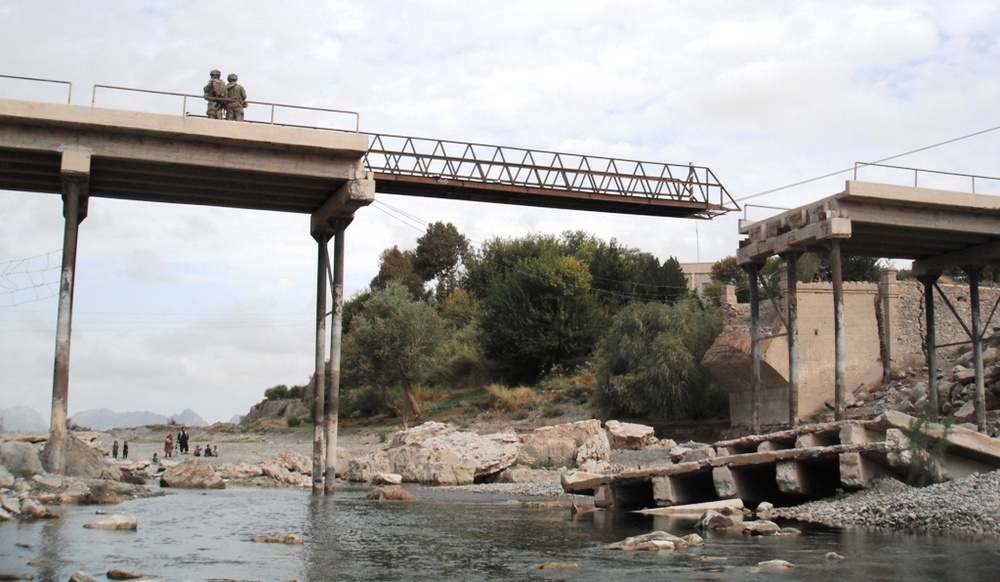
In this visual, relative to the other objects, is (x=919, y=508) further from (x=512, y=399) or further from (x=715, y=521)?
(x=512, y=399)

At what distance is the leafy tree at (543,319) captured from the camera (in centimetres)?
5862

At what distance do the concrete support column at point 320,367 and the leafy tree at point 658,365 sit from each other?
18.5 m

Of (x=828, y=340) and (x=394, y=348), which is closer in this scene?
(x=828, y=340)

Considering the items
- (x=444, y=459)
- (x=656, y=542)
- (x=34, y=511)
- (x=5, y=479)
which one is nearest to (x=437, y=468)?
(x=444, y=459)

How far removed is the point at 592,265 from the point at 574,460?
3648 cm

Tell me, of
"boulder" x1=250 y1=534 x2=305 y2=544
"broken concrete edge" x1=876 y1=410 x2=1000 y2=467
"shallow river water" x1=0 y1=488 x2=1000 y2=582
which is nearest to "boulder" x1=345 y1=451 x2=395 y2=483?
"shallow river water" x1=0 y1=488 x2=1000 y2=582

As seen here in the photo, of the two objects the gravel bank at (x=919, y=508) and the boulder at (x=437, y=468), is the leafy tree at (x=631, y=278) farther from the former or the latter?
the gravel bank at (x=919, y=508)

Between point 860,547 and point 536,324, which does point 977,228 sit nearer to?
point 860,547

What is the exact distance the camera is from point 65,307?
74.6ft

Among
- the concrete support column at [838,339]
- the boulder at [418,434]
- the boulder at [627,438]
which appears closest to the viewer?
the concrete support column at [838,339]

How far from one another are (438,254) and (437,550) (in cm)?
8052

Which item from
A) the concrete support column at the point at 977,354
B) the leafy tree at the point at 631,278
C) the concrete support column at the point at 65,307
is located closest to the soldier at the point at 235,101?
the concrete support column at the point at 65,307

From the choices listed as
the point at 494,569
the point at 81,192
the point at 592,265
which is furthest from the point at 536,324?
the point at 494,569

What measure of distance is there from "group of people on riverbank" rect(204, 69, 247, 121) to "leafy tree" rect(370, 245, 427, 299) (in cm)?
6210
